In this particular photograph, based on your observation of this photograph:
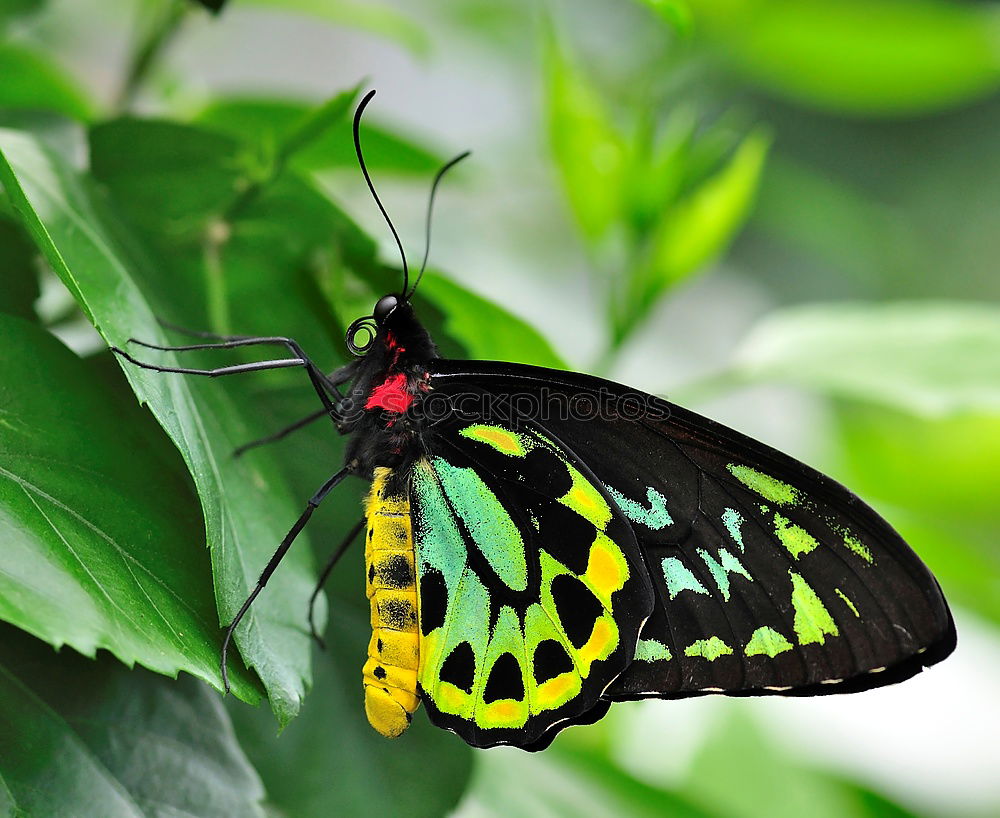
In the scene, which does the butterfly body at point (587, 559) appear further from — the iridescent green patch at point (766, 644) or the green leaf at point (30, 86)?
the green leaf at point (30, 86)

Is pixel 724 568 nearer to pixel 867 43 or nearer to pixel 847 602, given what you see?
pixel 847 602

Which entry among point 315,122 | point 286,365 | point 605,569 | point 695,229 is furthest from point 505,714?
point 695,229

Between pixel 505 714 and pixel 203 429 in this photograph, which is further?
pixel 505 714

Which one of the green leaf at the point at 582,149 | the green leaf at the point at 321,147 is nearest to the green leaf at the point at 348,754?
the green leaf at the point at 321,147

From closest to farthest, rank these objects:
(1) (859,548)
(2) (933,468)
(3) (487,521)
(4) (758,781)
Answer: (1) (859,548)
(3) (487,521)
(4) (758,781)
(2) (933,468)

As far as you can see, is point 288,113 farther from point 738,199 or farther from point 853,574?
point 853,574

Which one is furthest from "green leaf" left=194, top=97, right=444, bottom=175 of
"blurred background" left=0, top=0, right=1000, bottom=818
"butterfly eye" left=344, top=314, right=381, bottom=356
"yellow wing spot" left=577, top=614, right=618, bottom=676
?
"yellow wing spot" left=577, top=614, right=618, bottom=676

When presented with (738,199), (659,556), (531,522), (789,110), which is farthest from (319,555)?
(789,110)
